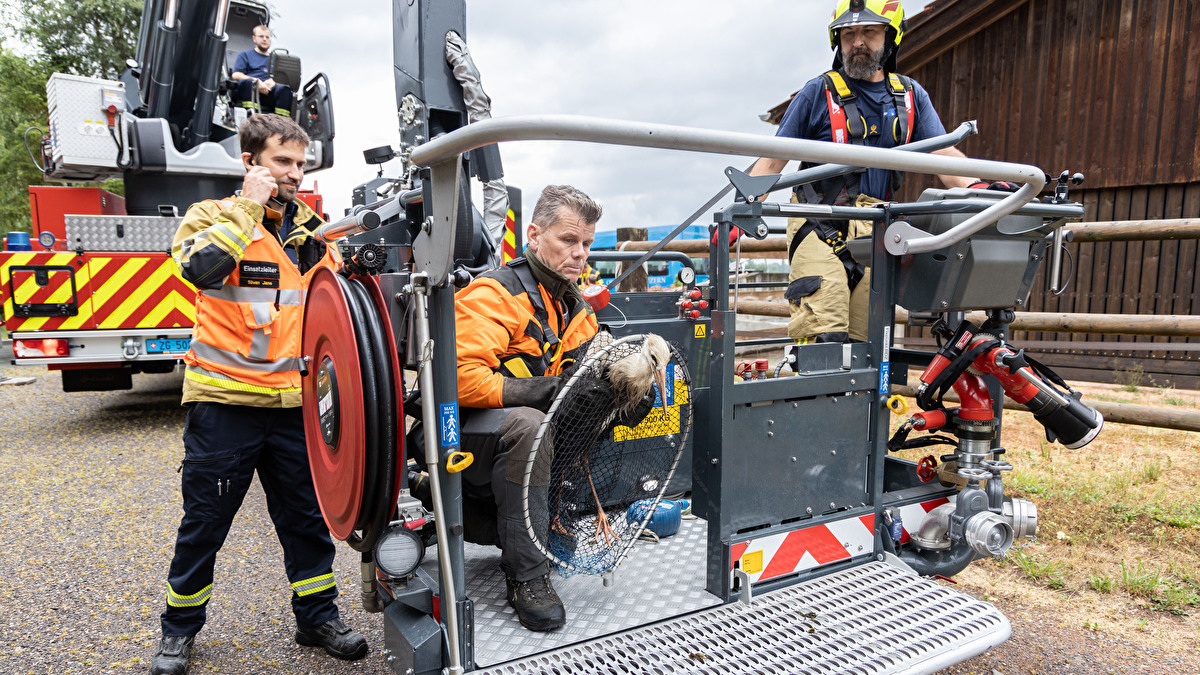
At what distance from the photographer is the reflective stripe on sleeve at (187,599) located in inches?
99.7

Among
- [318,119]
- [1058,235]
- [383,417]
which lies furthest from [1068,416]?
[318,119]

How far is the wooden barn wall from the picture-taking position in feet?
25.3

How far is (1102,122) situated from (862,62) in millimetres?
7054

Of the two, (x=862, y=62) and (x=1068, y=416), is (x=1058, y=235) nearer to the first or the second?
(x=1068, y=416)

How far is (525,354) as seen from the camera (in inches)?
94.9

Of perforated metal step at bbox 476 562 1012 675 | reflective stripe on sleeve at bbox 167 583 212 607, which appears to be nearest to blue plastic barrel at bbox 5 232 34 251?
reflective stripe on sleeve at bbox 167 583 212 607

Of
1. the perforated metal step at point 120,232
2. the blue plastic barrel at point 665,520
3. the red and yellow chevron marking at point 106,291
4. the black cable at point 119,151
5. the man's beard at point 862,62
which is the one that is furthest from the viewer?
the black cable at point 119,151

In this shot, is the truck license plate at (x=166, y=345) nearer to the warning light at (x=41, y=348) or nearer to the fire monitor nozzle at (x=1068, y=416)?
the warning light at (x=41, y=348)

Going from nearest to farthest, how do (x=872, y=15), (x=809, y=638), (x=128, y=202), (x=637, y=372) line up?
(x=637, y=372) < (x=809, y=638) < (x=872, y=15) < (x=128, y=202)

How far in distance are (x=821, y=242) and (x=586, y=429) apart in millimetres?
1537

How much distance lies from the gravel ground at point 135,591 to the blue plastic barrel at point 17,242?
167cm

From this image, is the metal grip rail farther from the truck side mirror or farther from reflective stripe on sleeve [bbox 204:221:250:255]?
the truck side mirror

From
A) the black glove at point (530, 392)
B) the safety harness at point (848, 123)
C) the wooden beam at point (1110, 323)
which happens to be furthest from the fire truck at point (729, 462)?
the wooden beam at point (1110, 323)

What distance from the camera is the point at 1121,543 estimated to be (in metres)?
3.58
